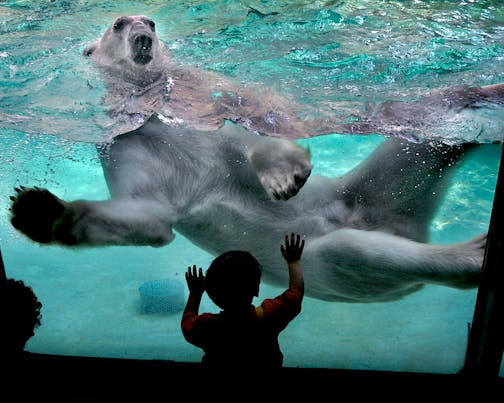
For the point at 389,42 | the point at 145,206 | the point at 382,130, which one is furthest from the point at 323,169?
the point at 145,206

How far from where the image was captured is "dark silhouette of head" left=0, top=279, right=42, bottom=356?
179 cm

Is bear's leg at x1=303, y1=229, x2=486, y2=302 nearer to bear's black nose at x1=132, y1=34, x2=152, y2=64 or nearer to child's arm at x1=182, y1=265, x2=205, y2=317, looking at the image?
child's arm at x1=182, y1=265, x2=205, y2=317

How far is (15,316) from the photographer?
1.82m

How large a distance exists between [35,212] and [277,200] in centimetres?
120

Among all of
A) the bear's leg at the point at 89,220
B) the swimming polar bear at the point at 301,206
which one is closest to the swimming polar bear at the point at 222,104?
the swimming polar bear at the point at 301,206

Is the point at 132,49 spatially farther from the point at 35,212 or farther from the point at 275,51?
the point at 35,212

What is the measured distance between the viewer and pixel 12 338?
1.82m

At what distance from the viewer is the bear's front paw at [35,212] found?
6.27 ft

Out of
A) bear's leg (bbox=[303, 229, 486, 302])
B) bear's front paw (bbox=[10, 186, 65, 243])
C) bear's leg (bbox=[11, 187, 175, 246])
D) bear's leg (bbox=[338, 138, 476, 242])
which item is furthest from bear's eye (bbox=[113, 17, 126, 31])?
bear's leg (bbox=[303, 229, 486, 302])

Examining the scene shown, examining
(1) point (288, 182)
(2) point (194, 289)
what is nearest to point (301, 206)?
(1) point (288, 182)

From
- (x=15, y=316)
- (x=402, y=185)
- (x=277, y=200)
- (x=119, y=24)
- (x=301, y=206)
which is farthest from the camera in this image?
(x=119, y=24)

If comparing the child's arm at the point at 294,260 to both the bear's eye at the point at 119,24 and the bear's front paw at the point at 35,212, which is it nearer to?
the bear's front paw at the point at 35,212

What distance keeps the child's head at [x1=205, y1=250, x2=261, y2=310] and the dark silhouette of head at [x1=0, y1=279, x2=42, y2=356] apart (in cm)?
82

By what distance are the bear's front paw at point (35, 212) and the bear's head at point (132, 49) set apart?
1322mm
